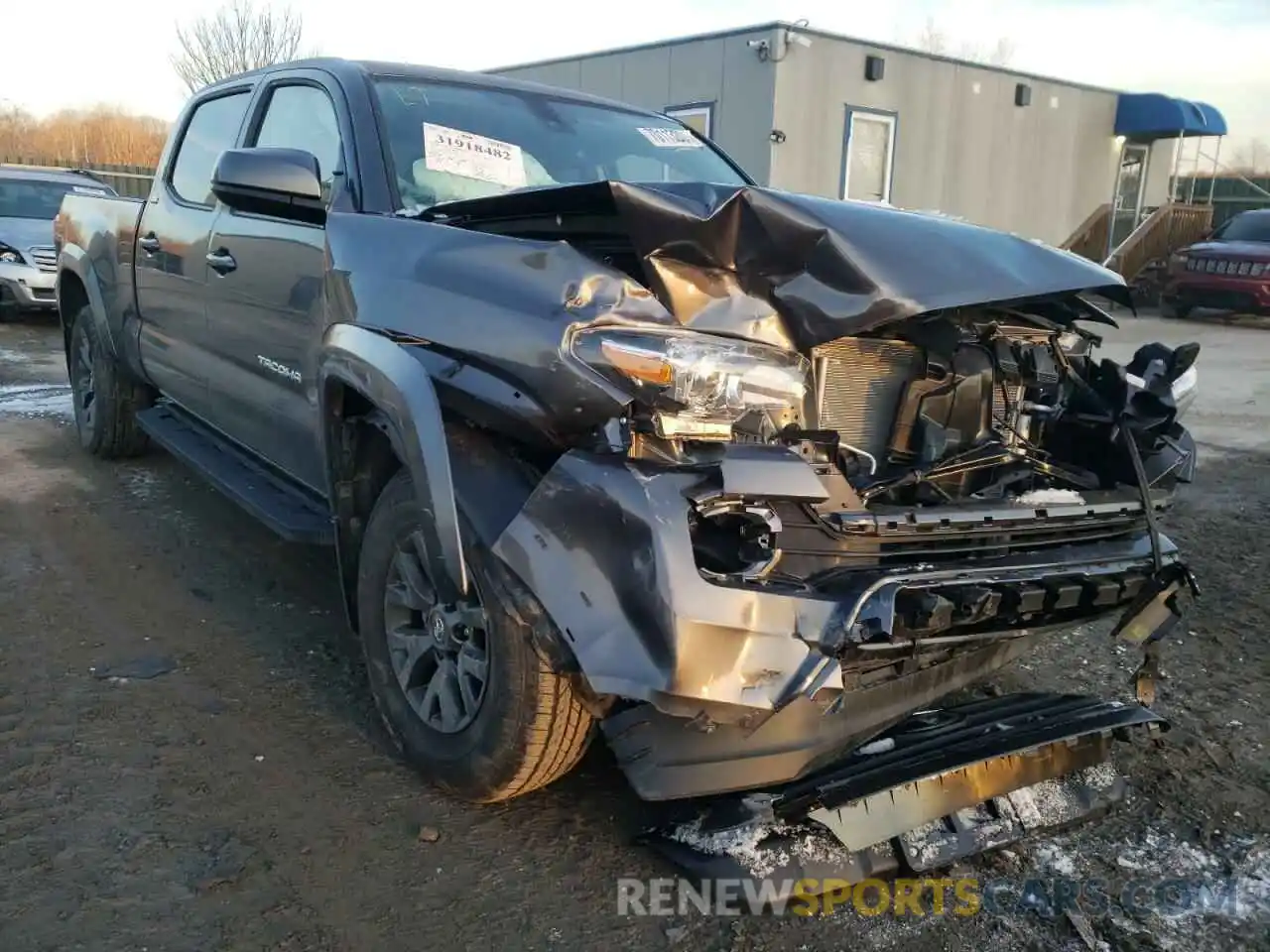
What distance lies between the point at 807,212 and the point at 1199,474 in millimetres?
5196

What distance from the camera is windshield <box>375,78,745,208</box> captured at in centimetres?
324

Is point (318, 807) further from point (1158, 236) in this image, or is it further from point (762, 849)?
point (1158, 236)

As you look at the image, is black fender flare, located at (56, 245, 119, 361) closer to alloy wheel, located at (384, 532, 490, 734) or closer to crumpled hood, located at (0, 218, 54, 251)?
alloy wheel, located at (384, 532, 490, 734)

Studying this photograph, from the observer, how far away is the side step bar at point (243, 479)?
11.3 ft

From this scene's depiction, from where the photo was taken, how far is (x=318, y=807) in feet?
8.91

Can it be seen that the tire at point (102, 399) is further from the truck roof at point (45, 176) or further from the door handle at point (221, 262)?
the truck roof at point (45, 176)

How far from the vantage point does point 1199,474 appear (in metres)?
6.41

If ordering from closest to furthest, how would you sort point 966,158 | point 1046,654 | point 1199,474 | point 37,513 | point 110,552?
1. point 1046,654
2. point 110,552
3. point 37,513
4. point 1199,474
5. point 966,158

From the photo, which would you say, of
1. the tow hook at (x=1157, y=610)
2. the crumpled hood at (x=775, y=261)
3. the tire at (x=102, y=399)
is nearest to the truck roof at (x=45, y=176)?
the tire at (x=102, y=399)

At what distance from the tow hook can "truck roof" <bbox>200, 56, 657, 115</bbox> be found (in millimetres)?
2679

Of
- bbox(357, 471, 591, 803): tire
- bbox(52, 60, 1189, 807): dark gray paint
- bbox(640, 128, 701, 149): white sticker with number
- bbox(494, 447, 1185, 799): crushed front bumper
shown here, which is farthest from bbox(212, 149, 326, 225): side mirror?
bbox(494, 447, 1185, 799): crushed front bumper

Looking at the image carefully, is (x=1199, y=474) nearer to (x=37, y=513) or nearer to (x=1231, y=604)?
(x=1231, y=604)

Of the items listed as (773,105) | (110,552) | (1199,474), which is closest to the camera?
(110,552)

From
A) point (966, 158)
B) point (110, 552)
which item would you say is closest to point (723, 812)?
point (110, 552)
